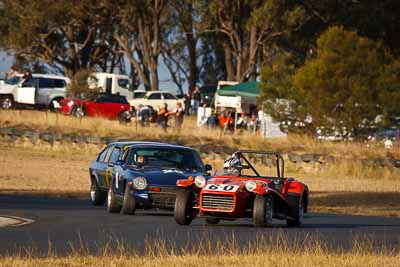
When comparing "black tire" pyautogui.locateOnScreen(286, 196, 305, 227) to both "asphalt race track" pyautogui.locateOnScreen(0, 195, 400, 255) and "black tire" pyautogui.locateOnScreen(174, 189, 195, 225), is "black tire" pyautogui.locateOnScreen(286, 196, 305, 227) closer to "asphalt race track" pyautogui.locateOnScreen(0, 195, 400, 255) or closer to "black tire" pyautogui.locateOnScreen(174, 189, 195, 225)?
"asphalt race track" pyautogui.locateOnScreen(0, 195, 400, 255)

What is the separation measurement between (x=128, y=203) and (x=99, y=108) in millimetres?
39602

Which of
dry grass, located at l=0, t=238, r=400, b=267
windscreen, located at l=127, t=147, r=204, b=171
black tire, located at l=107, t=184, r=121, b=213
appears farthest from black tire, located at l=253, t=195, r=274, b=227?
black tire, located at l=107, t=184, r=121, b=213

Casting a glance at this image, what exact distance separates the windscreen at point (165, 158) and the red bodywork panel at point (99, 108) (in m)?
36.5

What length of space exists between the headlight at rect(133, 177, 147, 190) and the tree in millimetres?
51027

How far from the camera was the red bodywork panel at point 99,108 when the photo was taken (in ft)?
194

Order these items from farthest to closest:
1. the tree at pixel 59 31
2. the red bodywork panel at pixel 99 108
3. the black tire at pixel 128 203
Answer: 1. the tree at pixel 59 31
2. the red bodywork panel at pixel 99 108
3. the black tire at pixel 128 203

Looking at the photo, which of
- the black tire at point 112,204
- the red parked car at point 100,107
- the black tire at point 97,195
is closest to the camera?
the black tire at point 112,204

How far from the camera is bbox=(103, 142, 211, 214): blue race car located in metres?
20.5

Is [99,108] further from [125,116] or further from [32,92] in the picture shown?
[32,92]

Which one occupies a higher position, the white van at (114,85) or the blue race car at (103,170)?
the white van at (114,85)

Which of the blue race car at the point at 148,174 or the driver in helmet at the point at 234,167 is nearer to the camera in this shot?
the driver in helmet at the point at 234,167

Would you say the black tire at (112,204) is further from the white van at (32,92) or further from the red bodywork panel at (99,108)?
the white van at (32,92)

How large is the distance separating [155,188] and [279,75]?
35.7 meters

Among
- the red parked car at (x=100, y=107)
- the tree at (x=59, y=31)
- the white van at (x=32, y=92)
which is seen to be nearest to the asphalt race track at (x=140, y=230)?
the red parked car at (x=100, y=107)
